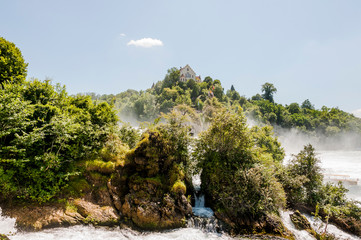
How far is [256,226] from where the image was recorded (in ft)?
36.5

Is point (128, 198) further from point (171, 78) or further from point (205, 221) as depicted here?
point (171, 78)

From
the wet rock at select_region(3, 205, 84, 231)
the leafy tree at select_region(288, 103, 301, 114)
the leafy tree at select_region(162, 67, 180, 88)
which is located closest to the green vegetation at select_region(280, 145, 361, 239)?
the wet rock at select_region(3, 205, 84, 231)

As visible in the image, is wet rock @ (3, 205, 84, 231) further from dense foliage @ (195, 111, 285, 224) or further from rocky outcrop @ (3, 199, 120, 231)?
dense foliage @ (195, 111, 285, 224)

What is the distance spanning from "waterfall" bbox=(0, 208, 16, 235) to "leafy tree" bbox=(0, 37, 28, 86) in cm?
909

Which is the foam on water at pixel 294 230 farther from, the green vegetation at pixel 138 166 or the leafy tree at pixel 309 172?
the leafy tree at pixel 309 172

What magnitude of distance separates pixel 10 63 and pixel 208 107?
38413 mm

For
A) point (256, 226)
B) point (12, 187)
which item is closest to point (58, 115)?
point (12, 187)

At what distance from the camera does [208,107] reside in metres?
45.1

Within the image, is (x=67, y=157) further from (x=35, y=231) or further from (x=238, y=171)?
(x=238, y=171)

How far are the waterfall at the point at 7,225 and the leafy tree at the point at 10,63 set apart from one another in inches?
358

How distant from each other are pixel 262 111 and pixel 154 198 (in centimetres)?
8230

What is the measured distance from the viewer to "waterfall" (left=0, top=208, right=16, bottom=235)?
767cm

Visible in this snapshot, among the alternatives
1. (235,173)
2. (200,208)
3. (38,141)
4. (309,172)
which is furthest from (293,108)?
(38,141)

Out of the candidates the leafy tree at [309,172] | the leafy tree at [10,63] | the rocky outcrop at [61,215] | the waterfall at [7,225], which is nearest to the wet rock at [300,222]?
the leafy tree at [309,172]
